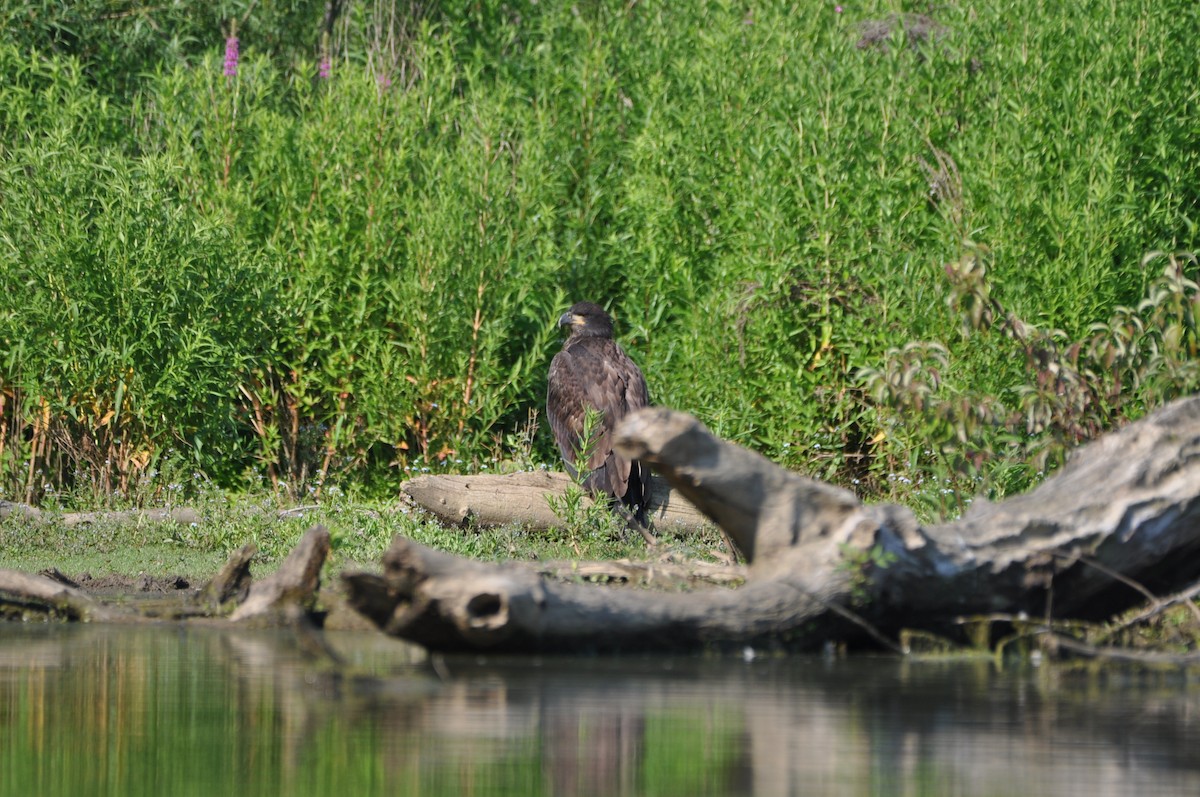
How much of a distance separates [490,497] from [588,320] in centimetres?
244

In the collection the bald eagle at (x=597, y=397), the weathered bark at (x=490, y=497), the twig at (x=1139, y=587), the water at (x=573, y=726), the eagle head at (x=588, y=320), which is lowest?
the water at (x=573, y=726)

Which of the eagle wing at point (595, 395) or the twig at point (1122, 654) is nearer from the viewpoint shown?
the twig at point (1122, 654)

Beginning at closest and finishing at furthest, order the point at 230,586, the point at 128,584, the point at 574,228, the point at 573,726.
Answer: the point at 573,726, the point at 230,586, the point at 128,584, the point at 574,228

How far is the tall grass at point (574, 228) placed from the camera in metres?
11.8

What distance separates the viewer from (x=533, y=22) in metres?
15.4

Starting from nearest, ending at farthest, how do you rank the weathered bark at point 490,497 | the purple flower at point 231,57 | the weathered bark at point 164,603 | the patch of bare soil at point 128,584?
the weathered bark at point 164,603 → the patch of bare soil at point 128,584 → the weathered bark at point 490,497 → the purple flower at point 231,57

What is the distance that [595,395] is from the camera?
1154cm

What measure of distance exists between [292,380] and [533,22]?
4.23m

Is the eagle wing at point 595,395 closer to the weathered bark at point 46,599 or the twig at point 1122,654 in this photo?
the weathered bark at point 46,599

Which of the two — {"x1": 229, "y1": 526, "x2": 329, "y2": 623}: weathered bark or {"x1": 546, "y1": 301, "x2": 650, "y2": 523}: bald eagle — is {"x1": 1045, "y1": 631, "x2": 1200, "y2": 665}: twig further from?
{"x1": 546, "y1": 301, "x2": 650, "y2": 523}: bald eagle

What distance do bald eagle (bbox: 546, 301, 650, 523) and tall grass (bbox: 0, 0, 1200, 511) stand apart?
0.74 m

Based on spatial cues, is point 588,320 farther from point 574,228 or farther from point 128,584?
point 128,584

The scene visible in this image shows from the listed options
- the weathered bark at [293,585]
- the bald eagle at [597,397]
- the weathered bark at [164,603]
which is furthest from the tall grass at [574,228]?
the weathered bark at [293,585]

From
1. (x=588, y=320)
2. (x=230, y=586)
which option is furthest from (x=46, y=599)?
(x=588, y=320)
